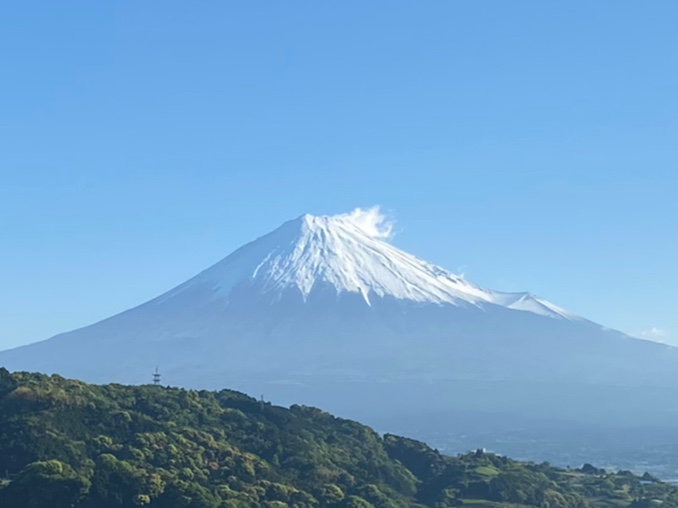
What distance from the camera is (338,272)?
6727 inches

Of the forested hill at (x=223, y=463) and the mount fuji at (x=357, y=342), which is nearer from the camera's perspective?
the forested hill at (x=223, y=463)

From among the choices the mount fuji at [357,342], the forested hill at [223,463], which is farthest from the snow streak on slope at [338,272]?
the forested hill at [223,463]

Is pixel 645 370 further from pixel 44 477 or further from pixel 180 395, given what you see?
pixel 44 477

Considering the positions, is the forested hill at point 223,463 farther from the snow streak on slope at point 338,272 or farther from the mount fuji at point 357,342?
the snow streak on slope at point 338,272

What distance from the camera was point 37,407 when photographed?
44.5 meters

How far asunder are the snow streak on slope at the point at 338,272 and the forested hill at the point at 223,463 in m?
111

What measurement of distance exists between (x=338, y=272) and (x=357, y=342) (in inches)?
633

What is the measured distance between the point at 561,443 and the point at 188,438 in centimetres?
5680

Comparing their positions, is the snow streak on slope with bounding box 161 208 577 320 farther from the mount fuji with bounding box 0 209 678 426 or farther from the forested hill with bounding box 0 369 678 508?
the forested hill with bounding box 0 369 678 508

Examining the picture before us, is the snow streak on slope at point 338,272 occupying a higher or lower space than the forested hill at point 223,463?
higher

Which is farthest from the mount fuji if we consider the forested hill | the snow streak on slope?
the forested hill

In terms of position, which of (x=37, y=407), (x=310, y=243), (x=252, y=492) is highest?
(x=310, y=243)

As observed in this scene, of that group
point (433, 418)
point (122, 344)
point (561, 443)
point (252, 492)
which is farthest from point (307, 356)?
point (252, 492)

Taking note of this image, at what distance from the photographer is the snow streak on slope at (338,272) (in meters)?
170
